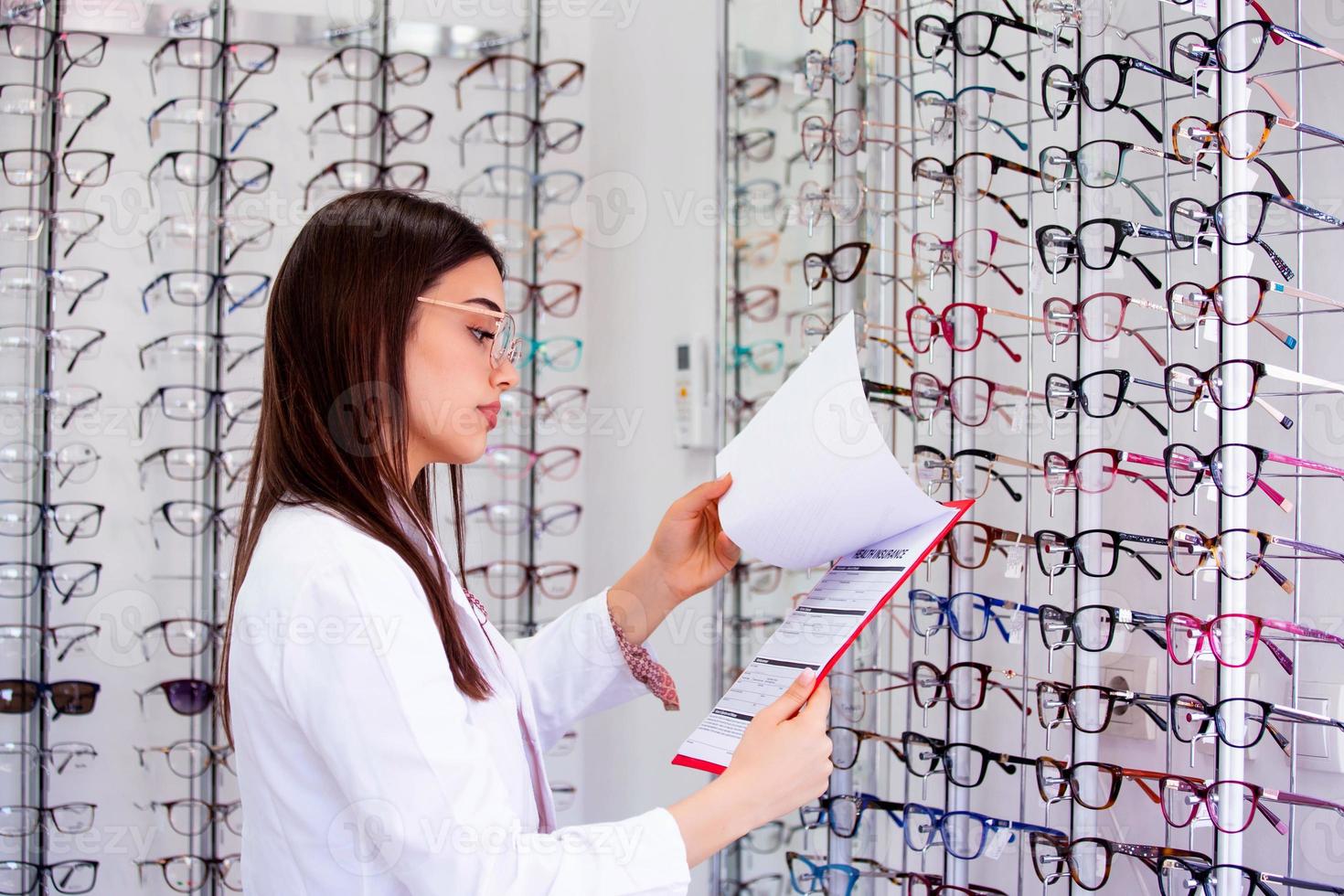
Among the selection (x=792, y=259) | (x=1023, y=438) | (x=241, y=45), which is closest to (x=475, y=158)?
(x=241, y=45)

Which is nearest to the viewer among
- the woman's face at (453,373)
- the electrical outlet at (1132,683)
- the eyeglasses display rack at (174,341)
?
the woman's face at (453,373)

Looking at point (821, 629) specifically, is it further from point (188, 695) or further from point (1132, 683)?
point (188, 695)

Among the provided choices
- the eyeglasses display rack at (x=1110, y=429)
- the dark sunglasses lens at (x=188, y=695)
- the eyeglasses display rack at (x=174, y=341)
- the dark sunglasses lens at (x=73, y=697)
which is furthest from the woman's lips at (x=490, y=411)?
the dark sunglasses lens at (x=73, y=697)

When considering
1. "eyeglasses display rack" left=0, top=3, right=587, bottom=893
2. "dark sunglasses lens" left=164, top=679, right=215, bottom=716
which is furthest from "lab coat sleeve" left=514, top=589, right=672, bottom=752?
"dark sunglasses lens" left=164, top=679, right=215, bottom=716

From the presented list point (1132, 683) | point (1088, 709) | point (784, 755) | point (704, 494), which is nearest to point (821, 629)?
point (784, 755)

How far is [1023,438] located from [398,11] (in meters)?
1.98

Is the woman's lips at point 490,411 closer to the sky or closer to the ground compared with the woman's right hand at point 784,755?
closer to the sky

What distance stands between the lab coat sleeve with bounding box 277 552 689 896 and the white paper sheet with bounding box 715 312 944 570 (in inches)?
13.9

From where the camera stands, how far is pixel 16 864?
8.87 feet

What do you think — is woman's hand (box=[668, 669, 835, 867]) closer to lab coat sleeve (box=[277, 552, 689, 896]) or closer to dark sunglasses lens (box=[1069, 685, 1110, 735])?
lab coat sleeve (box=[277, 552, 689, 896])

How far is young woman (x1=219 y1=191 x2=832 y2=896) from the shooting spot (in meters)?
1.01

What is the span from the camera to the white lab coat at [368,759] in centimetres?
100

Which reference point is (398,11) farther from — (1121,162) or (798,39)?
(1121,162)

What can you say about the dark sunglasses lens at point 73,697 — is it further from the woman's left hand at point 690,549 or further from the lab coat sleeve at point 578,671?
the woman's left hand at point 690,549
